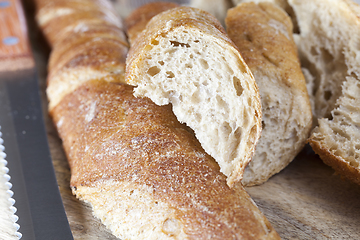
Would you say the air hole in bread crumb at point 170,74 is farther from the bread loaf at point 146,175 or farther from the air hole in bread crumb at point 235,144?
the air hole in bread crumb at point 235,144

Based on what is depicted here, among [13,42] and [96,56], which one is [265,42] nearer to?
[96,56]

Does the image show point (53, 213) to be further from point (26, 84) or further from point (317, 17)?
point (317, 17)

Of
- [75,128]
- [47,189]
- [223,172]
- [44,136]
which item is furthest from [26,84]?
[223,172]

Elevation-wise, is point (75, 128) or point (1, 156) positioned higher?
point (75, 128)

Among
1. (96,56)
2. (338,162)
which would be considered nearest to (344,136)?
(338,162)

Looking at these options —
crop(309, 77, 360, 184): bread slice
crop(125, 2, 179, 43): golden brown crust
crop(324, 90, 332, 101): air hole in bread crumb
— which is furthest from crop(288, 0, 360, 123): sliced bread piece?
crop(125, 2, 179, 43): golden brown crust

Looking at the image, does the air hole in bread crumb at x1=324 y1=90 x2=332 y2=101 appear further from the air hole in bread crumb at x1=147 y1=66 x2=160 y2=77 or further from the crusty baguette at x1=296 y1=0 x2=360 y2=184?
the air hole in bread crumb at x1=147 y1=66 x2=160 y2=77
